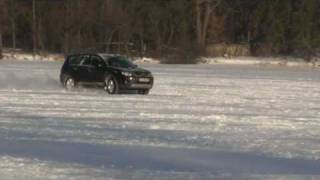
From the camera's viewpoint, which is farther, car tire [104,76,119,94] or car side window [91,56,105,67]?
car side window [91,56,105,67]

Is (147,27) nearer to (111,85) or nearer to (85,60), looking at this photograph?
(85,60)

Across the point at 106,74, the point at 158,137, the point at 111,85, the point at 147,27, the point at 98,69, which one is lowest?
the point at 147,27

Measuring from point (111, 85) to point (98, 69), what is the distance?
1209mm

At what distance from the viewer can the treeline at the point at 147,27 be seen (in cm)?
8462

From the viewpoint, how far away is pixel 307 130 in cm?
1725

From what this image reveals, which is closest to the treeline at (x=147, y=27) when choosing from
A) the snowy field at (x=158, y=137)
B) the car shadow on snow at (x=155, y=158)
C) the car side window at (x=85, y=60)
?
the car side window at (x=85, y=60)

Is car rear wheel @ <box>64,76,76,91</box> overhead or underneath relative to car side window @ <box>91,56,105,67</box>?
underneath

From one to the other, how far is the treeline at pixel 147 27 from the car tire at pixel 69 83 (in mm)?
47531

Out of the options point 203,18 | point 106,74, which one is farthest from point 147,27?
point 106,74

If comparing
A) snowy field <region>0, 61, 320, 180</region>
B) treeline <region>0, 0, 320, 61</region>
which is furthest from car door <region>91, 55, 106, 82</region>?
treeline <region>0, 0, 320, 61</region>

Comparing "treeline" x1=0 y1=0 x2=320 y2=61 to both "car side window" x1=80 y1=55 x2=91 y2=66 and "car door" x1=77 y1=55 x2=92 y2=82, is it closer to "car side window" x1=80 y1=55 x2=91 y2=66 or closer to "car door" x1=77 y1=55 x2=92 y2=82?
"car side window" x1=80 y1=55 x2=91 y2=66

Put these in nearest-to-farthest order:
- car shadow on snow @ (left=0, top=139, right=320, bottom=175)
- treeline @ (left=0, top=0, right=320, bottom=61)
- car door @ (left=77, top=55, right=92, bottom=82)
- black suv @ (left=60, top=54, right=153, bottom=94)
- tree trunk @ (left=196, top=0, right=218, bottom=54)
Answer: car shadow on snow @ (left=0, top=139, right=320, bottom=175), black suv @ (left=60, top=54, right=153, bottom=94), car door @ (left=77, top=55, right=92, bottom=82), treeline @ (left=0, top=0, right=320, bottom=61), tree trunk @ (left=196, top=0, right=218, bottom=54)

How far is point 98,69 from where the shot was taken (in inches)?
1243

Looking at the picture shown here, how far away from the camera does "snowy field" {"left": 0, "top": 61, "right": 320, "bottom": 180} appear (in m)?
11.5
